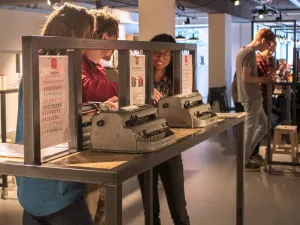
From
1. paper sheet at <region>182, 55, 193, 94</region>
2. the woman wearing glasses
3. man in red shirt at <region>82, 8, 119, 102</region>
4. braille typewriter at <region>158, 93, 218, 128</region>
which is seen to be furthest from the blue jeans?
the woman wearing glasses

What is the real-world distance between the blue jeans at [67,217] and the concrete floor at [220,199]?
234 cm

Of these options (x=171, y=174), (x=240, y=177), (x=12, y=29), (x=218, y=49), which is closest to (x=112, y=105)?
(x=171, y=174)

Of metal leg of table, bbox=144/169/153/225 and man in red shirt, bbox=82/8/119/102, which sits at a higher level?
man in red shirt, bbox=82/8/119/102

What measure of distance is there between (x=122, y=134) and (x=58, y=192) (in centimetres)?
31

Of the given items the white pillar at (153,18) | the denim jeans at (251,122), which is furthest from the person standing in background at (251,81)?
the white pillar at (153,18)

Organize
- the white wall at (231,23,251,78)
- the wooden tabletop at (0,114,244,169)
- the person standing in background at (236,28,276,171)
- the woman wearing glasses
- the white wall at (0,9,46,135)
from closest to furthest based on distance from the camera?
the wooden tabletop at (0,114,244,169)
the woman wearing glasses
the person standing in background at (236,28,276,171)
the white wall at (0,9,46,135)
the white wall at (231,23,251,78)

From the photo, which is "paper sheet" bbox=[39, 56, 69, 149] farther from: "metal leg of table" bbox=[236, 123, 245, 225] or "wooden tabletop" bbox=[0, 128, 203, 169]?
"metal leg of table" bbox=[236, 123, 245, 225]

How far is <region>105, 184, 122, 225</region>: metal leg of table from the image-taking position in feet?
4.71

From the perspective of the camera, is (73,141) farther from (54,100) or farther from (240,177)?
(240,177)

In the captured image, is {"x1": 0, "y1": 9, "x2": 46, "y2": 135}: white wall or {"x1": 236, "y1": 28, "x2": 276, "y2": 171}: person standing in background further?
{"x1": 0, "y1": 9, "x2": 46, "y2": 135}: white wall

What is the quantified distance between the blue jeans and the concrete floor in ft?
7.67

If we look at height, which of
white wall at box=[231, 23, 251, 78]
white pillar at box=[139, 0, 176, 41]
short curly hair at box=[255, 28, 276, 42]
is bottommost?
short curly hair at box=[255, 28, 276, 42]

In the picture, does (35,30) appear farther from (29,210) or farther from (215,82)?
(29,210)

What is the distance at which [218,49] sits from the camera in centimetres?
1152
